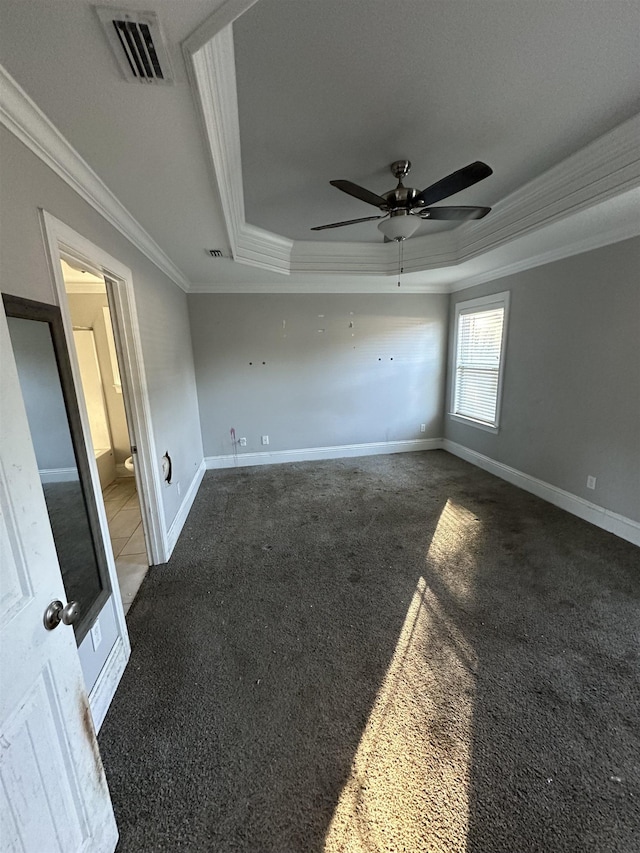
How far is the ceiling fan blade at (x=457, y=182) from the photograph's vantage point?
166 cm

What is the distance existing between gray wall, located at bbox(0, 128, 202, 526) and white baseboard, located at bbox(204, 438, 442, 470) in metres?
0.44

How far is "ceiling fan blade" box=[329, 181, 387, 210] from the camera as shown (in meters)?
1.84

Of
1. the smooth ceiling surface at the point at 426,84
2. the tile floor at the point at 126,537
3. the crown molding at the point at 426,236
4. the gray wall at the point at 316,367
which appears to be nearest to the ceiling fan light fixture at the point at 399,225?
the smooth ceiling surface at the point at 426,84

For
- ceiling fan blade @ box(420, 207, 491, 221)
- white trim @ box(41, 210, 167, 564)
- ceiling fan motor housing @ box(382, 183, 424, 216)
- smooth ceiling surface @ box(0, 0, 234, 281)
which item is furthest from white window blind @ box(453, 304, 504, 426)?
white trim @ box(41, 210, 167, 564)

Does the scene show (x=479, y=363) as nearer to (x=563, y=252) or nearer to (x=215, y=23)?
(x=563, y=252)

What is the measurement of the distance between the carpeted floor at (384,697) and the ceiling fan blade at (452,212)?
7.86ft


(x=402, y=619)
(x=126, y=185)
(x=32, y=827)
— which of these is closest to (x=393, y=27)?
(x=126, y=185)

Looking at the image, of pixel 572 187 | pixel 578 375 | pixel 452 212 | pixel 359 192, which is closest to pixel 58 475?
pixel 359 192

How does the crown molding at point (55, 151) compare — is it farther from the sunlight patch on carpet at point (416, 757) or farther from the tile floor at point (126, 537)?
the sunlight patch on carpet at point (416, 757)

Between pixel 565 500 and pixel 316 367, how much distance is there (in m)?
3.15

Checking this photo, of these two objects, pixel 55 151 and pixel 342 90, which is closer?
pixel 55 151

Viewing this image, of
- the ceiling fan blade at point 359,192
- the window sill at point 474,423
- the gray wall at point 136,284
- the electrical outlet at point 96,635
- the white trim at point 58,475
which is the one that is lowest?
the electrical outlet at point 96,635

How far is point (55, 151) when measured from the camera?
136 cm

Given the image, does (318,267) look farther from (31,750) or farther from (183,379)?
(31,750)
